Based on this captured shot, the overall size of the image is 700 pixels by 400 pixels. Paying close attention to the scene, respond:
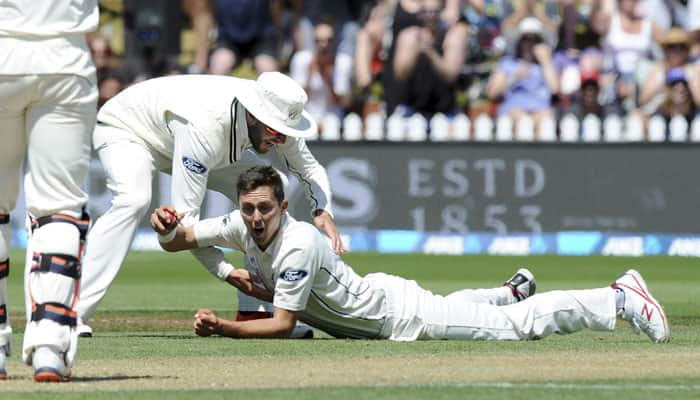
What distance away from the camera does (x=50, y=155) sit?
6.39 meters

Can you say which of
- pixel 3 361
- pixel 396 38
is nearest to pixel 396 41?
pixel 396 38

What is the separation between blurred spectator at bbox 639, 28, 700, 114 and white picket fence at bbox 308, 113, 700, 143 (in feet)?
1.41

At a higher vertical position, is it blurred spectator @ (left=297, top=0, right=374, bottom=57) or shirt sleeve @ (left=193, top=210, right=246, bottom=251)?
blurred spectator @ (left=297, top=0, right=374, bottom=57)

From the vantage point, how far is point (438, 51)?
726 inches

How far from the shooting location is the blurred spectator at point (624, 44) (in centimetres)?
1845

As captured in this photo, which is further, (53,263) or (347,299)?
(347,299)

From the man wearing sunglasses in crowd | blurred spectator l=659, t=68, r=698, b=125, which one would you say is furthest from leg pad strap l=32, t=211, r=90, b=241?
blurred spectator l=659, t=68, r=698, b=125

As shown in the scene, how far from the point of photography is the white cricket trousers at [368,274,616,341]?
8609mm

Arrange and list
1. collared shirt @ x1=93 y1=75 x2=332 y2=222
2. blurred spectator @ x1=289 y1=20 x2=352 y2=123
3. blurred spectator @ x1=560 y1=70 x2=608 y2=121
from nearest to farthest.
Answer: collared shirt @ x1=93 y1=75 x2=332 y2=222 → blurred spectator @ x1=560 y1=70 x2=608 y2=121 → blurred spectator @ x1=289 y1=20 x2=352 y2=123

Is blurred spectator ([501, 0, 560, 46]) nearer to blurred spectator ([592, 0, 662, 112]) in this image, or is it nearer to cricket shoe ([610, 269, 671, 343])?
blurred spectator ([592, 0, 662, 112])

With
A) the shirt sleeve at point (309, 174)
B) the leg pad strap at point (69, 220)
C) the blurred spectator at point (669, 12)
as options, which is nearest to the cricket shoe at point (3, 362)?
the leg pad strap at point (69, 220)

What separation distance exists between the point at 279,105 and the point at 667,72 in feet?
32.3

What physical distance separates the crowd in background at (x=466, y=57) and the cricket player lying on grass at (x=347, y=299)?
9029 mm

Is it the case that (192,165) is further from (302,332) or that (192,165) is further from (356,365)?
(356,365)
